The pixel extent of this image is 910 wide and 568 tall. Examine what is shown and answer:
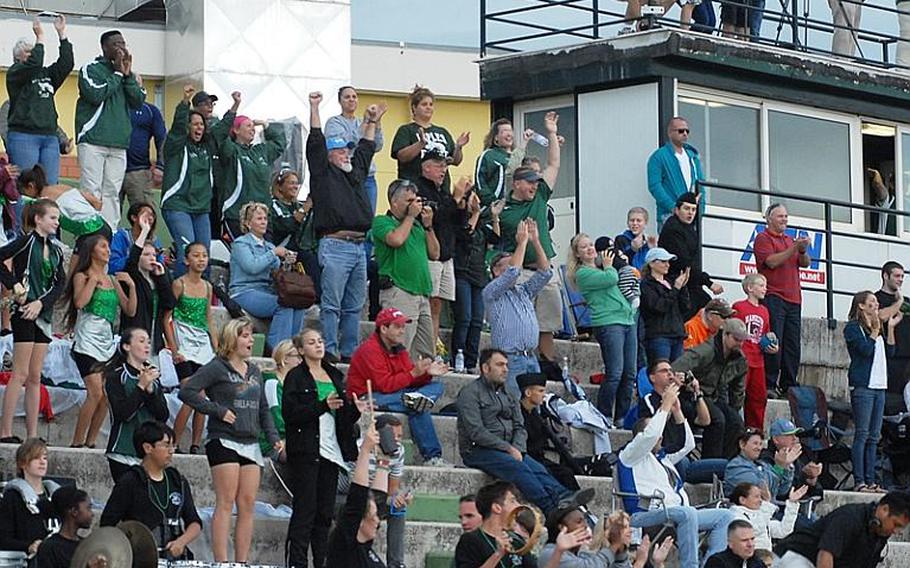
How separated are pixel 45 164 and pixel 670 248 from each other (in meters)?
5.55

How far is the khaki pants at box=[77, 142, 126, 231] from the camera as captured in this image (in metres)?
18.5

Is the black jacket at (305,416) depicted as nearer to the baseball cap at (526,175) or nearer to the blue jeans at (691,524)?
the blue jeans at (691,524)

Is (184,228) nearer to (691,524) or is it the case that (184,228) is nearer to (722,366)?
(722,366)

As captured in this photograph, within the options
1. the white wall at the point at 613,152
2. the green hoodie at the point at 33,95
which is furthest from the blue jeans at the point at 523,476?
the white wall at the point at 613,152

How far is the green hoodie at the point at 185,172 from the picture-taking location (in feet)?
60.4

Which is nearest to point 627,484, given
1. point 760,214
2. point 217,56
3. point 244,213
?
point 244,213

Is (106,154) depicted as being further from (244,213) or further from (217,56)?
(217,56)

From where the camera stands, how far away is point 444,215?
18516 mm

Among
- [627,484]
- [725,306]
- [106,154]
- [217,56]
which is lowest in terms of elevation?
[627,484]

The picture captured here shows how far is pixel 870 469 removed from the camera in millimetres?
19219

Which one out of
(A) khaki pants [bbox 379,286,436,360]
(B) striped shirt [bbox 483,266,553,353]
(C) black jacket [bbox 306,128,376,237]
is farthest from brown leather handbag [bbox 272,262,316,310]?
Answer: (B) striped shirt [bbox 483,266,553,353]

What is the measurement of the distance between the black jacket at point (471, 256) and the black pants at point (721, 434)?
7.17ft

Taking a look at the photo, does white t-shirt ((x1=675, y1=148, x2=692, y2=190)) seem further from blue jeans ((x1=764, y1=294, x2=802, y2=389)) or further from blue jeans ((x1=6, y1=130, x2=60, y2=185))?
blue jeans ((x1=6, y1=130, x2=60, y2=185))

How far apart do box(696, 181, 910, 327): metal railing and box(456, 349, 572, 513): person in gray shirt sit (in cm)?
559
